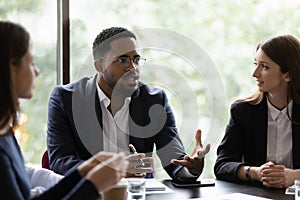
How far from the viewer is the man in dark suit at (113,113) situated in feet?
8.12

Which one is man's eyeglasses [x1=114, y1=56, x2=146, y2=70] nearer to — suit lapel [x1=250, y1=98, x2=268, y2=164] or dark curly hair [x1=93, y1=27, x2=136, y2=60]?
dark curly hair [x1=93, y1=27, x2=136, y2=60]

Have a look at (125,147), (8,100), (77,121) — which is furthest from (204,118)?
(8,100)

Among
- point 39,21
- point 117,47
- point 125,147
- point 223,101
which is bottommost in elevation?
point 125,147

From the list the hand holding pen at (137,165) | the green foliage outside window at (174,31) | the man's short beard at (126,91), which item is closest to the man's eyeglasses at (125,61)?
the man's short beard at (126,91)

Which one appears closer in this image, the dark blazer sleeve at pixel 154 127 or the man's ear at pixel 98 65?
the dark blazer sleeve at pixel 154 127

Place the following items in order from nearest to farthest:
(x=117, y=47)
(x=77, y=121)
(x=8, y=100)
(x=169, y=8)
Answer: (x=8, y=100), (x=77, y=121), (x=117, y=47), (x=169, y=8)

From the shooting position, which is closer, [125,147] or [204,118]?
[125,147]

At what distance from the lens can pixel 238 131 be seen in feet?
8.59

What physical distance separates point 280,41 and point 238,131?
0.50 m

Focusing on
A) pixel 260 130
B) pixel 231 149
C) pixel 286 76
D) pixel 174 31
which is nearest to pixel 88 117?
pixel 231 149

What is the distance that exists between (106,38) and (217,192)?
1106 millimetres

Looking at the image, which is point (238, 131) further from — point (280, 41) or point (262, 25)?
point (262, 25)

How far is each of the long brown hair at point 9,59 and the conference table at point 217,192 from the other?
0.73 metres

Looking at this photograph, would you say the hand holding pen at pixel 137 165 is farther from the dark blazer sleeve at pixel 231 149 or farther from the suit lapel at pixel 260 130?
the suit lapel at pixel 260 130
